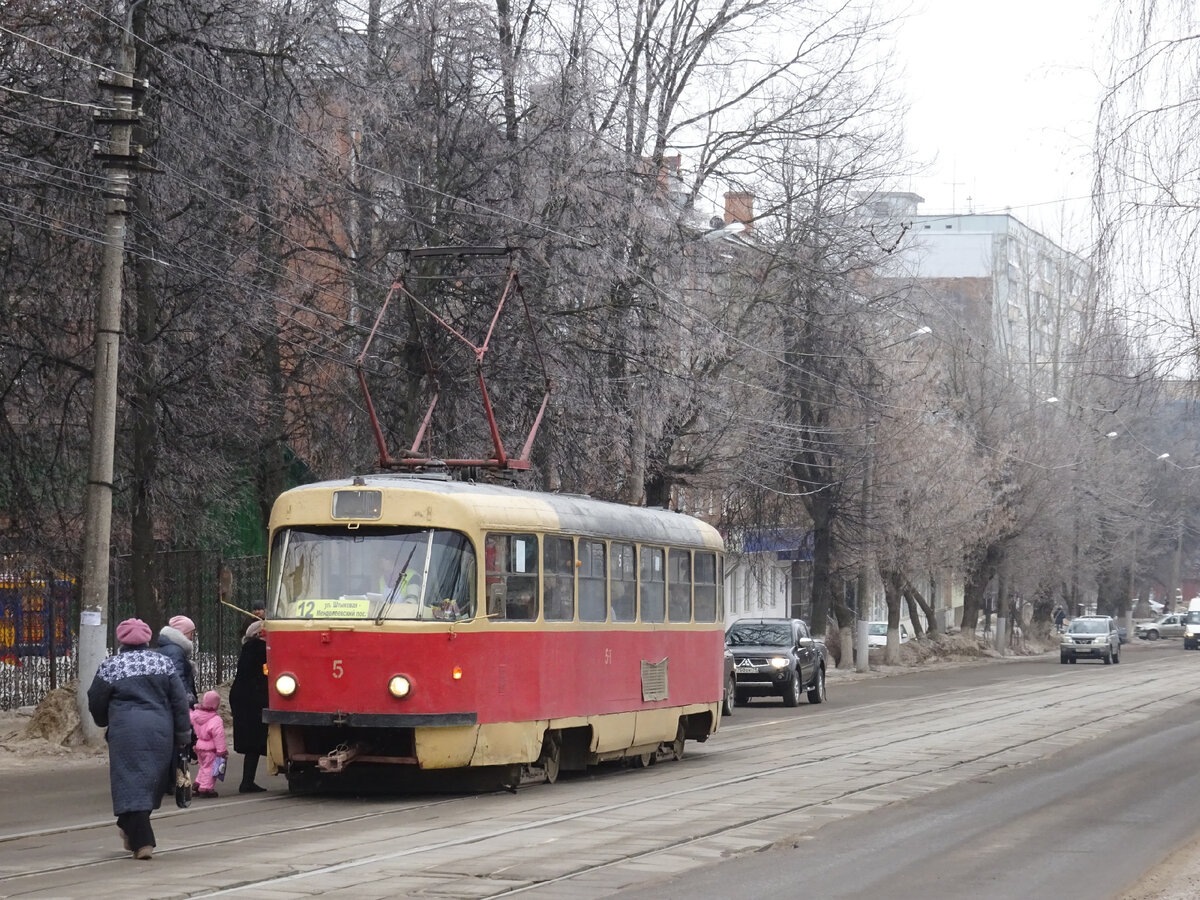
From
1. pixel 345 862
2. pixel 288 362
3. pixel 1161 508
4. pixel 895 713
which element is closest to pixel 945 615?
pixel 1161 508

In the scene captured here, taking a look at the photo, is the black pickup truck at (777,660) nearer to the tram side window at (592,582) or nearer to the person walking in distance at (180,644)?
the tram side window at (592,582)

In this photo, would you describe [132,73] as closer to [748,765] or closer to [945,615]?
[748,765]

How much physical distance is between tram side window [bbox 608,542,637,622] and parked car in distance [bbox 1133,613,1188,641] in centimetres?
8443

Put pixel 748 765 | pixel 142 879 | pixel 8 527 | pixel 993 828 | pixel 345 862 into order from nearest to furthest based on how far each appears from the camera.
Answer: pixel 142 879 → pixel 345 862 → pixel 993 828 → pixel 748 765 → pixel 8 527

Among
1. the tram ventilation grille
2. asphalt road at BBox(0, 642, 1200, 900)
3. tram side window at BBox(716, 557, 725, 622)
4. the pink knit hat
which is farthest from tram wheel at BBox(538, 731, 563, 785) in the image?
the pink knit hat

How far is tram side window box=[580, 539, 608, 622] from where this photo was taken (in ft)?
54.9

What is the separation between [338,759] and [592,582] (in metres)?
3.44

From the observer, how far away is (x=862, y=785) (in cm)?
1631

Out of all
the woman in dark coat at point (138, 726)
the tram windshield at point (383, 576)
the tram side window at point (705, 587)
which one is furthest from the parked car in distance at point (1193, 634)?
the woman in dark coat at point (138, 726)

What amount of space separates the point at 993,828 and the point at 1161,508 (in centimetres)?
7493

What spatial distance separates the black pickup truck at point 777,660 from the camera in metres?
32.7

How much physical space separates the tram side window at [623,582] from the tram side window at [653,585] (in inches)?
10.4

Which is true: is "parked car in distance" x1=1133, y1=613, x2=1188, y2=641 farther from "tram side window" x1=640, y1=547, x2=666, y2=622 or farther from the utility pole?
the utility pole

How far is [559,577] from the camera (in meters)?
16.3
